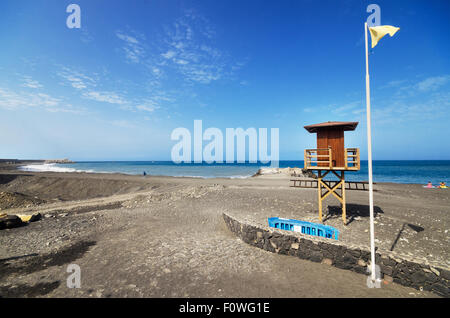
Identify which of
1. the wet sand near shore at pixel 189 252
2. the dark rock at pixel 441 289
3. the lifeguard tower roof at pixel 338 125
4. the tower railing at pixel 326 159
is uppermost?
the lifeguard tower roof at pixel 338 125

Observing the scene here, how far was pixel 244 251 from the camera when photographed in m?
10.3

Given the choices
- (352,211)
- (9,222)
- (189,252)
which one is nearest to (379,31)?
(189,252)

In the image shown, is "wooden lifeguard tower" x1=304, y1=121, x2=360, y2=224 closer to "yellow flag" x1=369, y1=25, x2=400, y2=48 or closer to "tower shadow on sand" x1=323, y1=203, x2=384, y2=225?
"tower shadow on sand" x1=323, y1=203, x2=384, y2=225

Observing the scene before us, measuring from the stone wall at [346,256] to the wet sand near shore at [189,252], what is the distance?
33 cm

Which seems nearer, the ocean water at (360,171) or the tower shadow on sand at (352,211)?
the tower shadow on sand at (352,211)

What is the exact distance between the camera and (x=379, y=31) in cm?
703

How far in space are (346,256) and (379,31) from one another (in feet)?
29.9

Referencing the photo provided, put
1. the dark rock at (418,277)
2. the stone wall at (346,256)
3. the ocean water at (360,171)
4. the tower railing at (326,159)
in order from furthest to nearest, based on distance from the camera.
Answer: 1. the ocean water at (360,171)
2. the tower railing at (326,159)
3. the dark rock at (418,277)
4. the stone wall at (346,256)

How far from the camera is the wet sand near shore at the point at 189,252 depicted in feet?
23.7

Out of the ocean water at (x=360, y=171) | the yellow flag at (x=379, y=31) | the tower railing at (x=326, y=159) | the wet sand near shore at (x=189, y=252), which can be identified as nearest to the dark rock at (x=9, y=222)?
the wet sand near shore at (x=189, y=252)

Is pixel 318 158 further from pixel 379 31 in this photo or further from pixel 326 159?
pixel 379 31

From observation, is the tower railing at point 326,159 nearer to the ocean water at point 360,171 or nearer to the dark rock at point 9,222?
the dark rock at point 9,222
